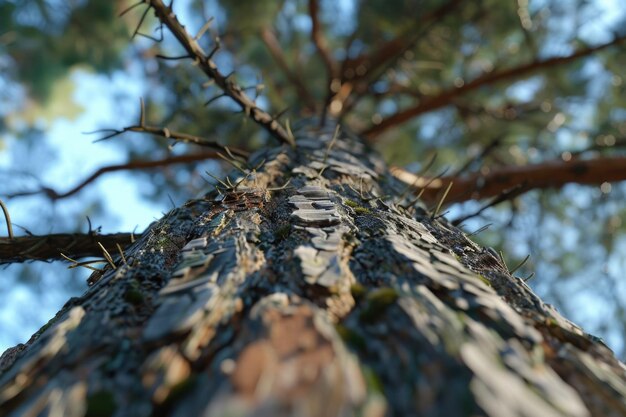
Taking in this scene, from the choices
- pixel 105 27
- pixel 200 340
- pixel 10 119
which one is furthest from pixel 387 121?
pixel 10 119

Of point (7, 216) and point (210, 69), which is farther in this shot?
point (210, 69)

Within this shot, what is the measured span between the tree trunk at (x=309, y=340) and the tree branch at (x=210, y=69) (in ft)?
2.37

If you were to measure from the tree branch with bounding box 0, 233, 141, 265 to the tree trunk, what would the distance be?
54 centimetres

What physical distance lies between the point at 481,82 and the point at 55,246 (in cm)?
296

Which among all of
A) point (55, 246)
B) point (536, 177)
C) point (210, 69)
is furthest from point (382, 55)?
point (55, 246)

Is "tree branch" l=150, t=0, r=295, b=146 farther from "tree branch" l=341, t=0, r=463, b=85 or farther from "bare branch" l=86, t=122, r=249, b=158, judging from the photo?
"tree branch" l=341, t=0, r=463, b=85

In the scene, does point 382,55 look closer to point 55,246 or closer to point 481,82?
point 481,82

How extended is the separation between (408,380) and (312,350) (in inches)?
5.3

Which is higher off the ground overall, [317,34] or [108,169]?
[317,34]

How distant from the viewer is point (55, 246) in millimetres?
1483

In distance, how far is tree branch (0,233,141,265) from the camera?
4.58 ft

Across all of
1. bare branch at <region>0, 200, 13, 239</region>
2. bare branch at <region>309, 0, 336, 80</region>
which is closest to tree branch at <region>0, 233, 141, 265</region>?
bare branch at <region>0, 200, 13, 239</region>

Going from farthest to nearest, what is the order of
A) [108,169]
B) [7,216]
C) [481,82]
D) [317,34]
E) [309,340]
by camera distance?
1. [317,34]
2. [481,82]
3. [108,169]
4. [7,216]
5. [309,340]

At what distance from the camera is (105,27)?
4.92m
